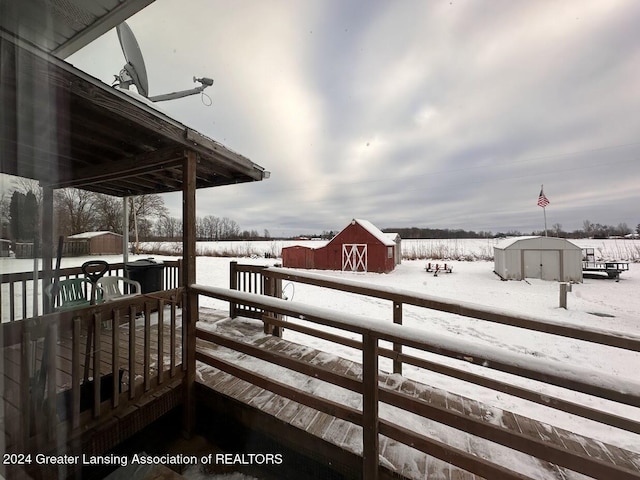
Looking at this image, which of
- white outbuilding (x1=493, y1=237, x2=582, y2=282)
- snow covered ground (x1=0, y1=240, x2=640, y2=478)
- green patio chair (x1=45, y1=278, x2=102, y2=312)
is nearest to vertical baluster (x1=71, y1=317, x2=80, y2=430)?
snow covered ground (x1=0, y1=240, x2=640, y2=478)

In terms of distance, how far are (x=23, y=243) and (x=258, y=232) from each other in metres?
22.7

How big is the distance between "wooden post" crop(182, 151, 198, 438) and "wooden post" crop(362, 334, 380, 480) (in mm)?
1635

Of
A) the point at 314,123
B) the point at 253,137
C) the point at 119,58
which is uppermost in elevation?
the point at 314,123

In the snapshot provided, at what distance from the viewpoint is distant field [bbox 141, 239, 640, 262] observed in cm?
1895

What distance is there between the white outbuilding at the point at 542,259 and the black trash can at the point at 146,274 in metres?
15.0

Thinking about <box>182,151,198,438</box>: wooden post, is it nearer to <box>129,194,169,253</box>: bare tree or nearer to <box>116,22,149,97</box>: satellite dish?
<box>116,22,149,97</box>: satellite dish

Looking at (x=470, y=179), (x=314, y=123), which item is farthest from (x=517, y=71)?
(x=470, y=179)

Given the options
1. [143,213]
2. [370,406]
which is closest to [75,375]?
[370,406]

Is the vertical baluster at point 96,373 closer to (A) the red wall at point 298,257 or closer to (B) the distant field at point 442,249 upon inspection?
(A) the red wall at point 298,257

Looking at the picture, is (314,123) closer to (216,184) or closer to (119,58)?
(216,184)

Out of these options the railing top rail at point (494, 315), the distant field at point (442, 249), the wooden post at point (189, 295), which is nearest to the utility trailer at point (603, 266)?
the distant field at point (442, 249)

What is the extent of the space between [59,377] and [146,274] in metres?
3.08

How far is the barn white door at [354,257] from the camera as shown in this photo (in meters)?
15.4

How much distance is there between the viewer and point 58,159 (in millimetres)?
1597
